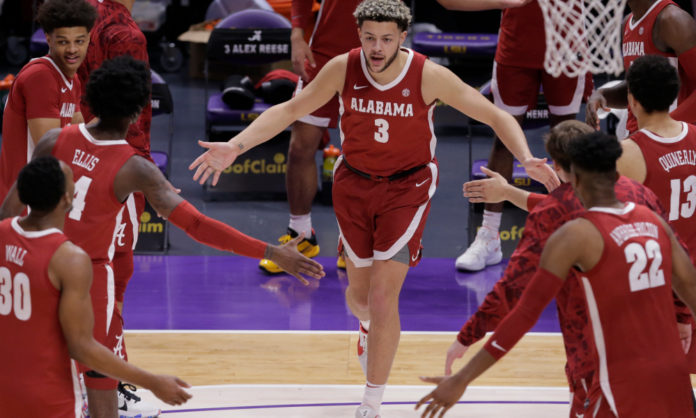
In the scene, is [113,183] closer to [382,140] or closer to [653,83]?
[382,140]

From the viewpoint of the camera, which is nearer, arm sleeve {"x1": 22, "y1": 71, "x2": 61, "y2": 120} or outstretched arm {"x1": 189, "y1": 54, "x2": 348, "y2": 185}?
arm sleeve {"x1": 22, "y1": 71, "x2": 61, "y2": 120}

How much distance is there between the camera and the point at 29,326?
10.9ft

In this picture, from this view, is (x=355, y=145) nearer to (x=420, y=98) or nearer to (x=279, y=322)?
(x=420, y=98)

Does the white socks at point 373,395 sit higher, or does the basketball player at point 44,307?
the basketball player at point 44,307

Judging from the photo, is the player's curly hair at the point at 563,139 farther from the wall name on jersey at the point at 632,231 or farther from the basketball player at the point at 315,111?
the basketball player at the point at 315,111

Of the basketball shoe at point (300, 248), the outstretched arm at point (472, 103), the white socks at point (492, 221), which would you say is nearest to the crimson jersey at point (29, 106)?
the outstretched arm at point (472, 103)

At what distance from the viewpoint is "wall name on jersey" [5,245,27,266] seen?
10.8 ft

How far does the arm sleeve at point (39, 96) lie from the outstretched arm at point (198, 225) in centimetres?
79

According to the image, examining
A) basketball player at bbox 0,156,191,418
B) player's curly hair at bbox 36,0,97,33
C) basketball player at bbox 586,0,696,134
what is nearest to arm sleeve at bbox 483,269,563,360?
basketball player at bbox 0,156,191,418

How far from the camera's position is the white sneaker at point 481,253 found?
7.36m

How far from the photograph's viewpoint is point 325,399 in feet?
17.3

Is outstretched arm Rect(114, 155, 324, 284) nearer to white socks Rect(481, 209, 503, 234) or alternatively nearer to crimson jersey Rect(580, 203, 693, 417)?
crimson jersey Rect(580, 203, 693, 417)

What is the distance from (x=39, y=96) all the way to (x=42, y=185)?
4.60 ft

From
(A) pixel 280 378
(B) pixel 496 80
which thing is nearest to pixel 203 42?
(B) pixel 496 80
